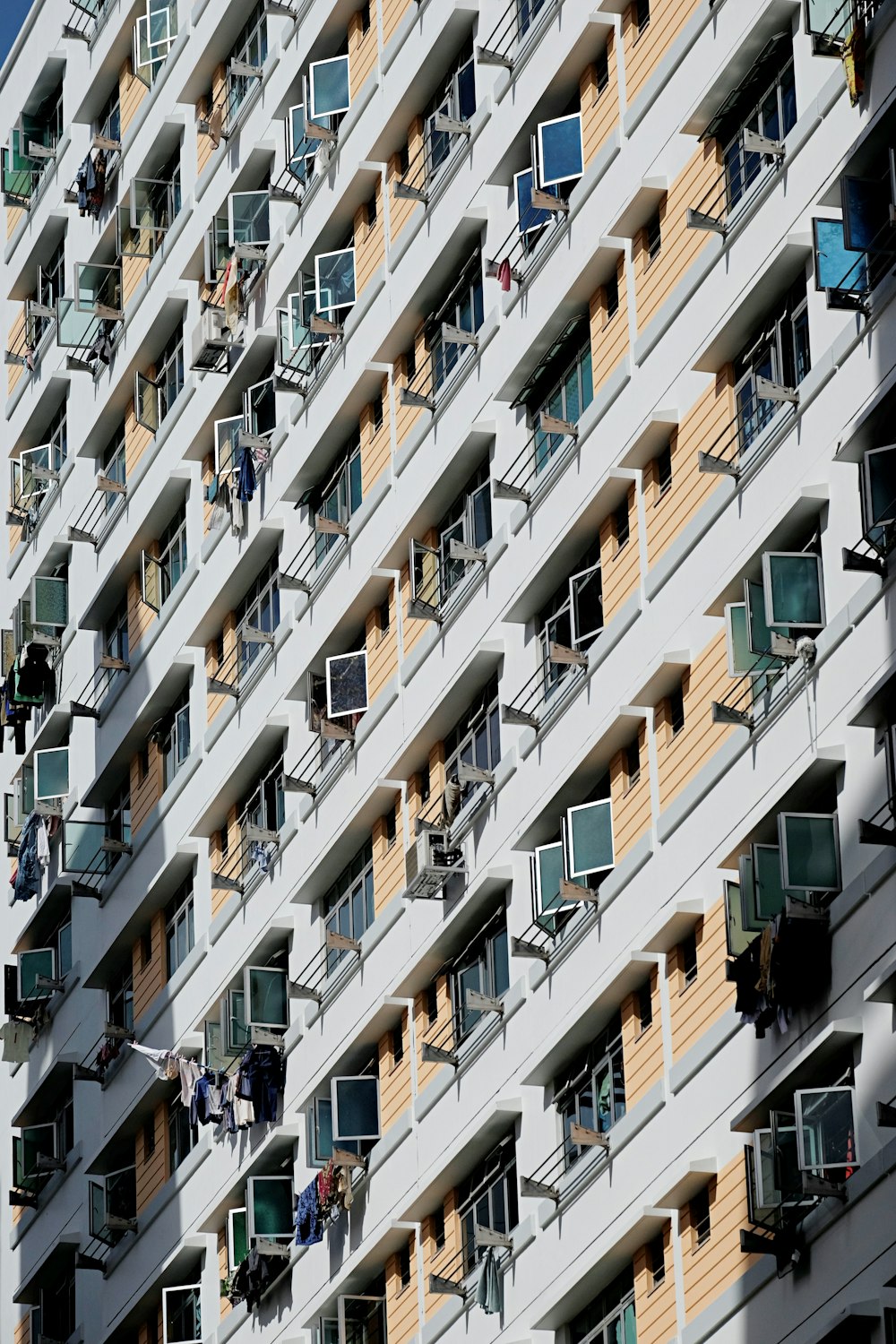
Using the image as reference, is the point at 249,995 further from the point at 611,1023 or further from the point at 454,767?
the point at 611,1023

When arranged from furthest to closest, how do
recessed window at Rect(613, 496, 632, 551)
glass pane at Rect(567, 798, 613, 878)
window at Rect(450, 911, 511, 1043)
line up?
1. window at Rect(450, 911, 511, 1043)
2. recessed window at Rect(613, 496, 632, 551)
3. glass pane at Rect(567, 798, 613, 878)

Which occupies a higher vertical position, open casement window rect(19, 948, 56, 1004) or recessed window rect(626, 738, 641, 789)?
recessed window rect(626, 738, 641, 789)

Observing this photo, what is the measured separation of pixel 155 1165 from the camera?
46375mm

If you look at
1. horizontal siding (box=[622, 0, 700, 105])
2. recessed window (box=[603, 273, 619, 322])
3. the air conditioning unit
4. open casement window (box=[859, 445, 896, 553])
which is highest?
horizontal siding (box=[622, 0, 700, 105])

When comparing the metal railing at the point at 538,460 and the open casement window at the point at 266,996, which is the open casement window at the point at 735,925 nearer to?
the metal railing at the point at 538,460

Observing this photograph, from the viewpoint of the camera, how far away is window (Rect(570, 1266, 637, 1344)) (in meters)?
34.9

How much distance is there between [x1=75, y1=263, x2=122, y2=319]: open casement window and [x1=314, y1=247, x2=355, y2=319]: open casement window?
767cm

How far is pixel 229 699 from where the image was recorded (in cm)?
4550

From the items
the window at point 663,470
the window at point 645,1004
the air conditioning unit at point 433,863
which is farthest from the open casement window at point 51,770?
the window at point 645,1004

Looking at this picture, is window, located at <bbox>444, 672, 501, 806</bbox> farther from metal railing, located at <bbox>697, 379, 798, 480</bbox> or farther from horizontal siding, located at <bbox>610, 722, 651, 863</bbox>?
metal railing, located at <bbox>697, 379, 798, 480</bbox>

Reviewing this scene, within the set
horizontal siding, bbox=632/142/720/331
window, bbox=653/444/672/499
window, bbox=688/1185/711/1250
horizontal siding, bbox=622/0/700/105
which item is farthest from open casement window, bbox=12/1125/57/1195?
horizontal siding, bbox=622/0/700/105

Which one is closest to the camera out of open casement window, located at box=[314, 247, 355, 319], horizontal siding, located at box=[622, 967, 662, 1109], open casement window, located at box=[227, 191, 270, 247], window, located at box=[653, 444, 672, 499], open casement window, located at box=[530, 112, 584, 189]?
horizontal siding, located at box=[622, 967, 662, 1109]

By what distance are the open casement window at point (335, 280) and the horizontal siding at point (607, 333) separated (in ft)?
20.2

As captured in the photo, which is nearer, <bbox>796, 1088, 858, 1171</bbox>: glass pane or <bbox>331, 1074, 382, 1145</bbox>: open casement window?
<bbox>796, 1088, 858, 1171</bbox>: glass pane
